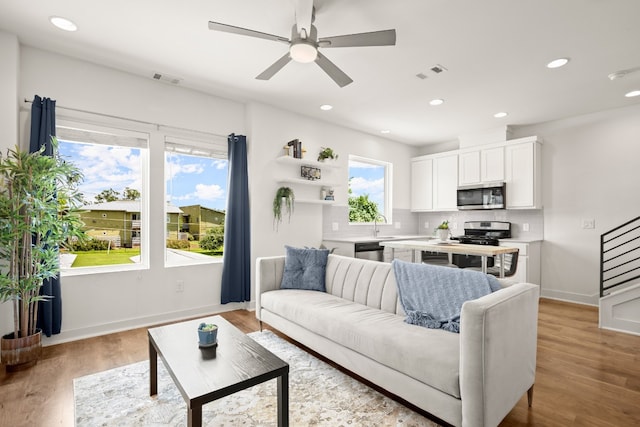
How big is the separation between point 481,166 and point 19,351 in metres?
6.08

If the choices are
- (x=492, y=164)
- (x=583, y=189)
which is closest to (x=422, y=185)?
(x=492, y=164)

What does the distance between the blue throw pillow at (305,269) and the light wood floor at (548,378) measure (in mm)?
712

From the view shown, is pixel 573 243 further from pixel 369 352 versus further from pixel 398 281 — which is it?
pixel 369 352

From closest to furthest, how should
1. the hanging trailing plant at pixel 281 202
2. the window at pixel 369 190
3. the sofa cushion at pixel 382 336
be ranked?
the sofa cushion at pixel 382 336
the hanging trailing plant at pixel 281 202
the window at pixel 369 190

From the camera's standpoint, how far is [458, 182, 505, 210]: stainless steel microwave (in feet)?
16.4

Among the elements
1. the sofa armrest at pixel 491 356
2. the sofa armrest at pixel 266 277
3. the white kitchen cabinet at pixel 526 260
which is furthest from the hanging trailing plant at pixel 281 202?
the white kitchen cabinet at pixel 526 260

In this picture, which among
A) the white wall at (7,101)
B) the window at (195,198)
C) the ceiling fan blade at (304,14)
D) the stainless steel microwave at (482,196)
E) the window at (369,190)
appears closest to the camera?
the ceiling fan blade at (304,14)

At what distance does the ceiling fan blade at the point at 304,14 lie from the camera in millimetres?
1996

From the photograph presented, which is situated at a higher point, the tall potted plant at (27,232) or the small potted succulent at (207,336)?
the tall potted plant at (27,232)

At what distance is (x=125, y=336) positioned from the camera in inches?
127

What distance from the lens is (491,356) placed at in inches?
61.0

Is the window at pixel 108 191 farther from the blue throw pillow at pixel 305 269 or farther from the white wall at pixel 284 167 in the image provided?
the blue throw pillow at pixel 305 269

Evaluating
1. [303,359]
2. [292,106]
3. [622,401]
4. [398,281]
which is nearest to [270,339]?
[303,359]

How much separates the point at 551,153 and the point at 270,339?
489 centimetres
